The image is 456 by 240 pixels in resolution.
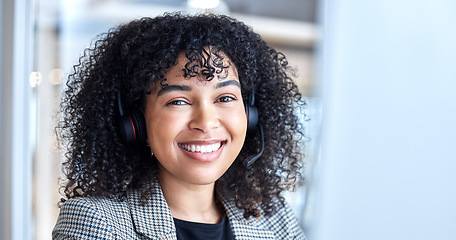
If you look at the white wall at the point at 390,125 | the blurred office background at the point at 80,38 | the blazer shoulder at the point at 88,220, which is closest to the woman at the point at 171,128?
the blazer shoulder at the point at 88,220

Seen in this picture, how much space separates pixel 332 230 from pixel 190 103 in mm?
453

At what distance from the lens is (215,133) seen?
3.90 ft

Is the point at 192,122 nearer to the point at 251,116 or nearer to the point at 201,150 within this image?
the point at 201,150

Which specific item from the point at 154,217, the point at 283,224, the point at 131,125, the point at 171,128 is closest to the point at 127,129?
the point at 131,125

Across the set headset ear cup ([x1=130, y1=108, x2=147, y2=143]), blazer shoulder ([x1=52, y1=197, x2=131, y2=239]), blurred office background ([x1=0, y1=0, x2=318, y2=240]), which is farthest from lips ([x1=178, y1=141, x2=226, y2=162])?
blurred office background ([x1=0, y1=0, x2=318, y2=240])

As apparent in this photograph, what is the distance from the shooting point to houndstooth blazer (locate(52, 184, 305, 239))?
1.16 m

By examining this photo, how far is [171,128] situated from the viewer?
1.16 metres

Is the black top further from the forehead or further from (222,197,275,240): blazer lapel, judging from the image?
the forehead

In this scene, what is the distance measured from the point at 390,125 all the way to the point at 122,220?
0.67 m

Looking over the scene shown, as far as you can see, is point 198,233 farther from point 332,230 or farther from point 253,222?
point 332,230

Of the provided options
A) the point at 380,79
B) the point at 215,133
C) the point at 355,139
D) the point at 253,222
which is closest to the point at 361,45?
the point at 380,79

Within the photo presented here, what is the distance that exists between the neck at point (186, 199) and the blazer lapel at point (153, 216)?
0.10ft

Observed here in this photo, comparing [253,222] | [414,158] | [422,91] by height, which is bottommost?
[253,222]

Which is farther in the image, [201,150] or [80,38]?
[80,38]
